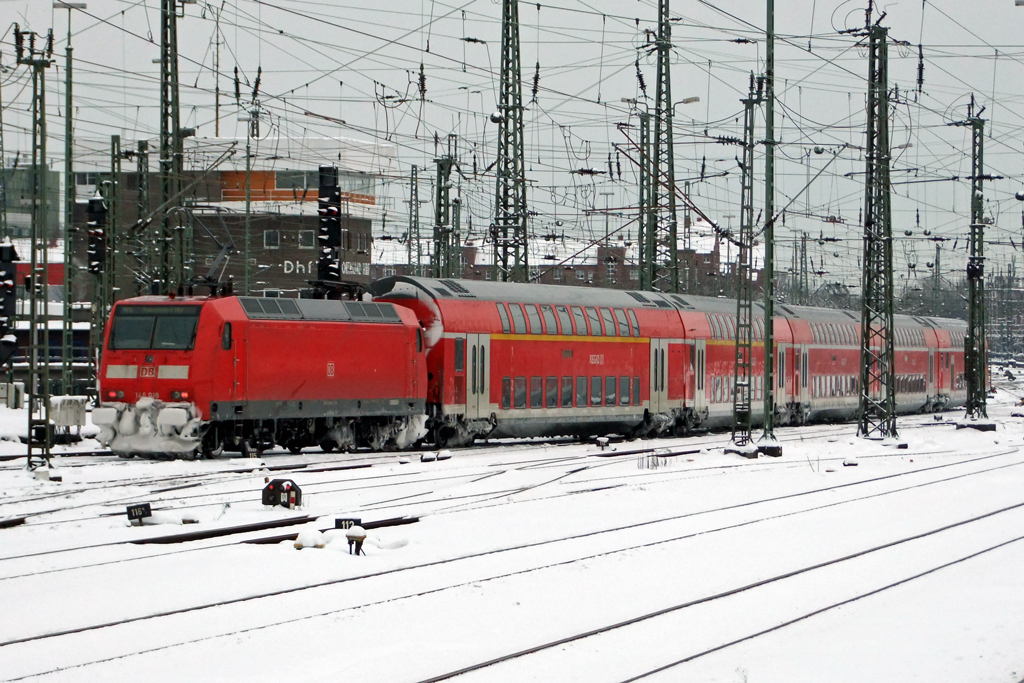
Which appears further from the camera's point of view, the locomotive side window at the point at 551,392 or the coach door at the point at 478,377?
the locomotive side window at the point at 551,392

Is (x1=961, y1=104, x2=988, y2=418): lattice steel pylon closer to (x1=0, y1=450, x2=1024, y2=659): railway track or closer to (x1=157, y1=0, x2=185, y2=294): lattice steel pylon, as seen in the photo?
(x1=0, y1=450, x2=1024, y2=659): railway track

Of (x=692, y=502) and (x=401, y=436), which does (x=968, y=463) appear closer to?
(x=692, y=502)

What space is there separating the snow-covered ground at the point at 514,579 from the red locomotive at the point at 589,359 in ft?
20.7

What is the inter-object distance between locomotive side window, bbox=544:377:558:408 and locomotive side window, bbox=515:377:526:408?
0.81 m

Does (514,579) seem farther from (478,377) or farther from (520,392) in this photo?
(520,392)

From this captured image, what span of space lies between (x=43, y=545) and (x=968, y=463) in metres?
21.0

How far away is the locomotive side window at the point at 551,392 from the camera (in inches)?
1251

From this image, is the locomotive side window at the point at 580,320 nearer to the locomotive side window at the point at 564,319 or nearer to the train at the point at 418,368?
the train at the point at 418,368

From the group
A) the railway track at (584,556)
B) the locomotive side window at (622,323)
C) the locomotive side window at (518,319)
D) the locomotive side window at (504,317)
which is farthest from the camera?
the locomotive side window at (622,323)

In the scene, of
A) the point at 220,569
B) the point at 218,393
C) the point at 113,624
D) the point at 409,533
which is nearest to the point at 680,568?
the point at 409,533

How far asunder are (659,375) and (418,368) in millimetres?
9512

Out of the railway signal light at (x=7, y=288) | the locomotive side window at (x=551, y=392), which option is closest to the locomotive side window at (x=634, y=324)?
the locomotive side window at (x=551, y=392)

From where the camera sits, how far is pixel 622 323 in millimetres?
34406

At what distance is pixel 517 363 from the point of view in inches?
1216
